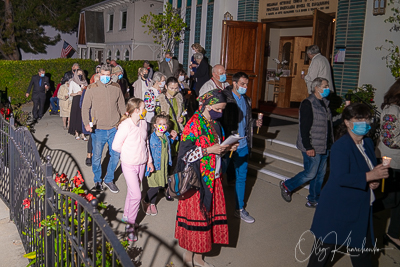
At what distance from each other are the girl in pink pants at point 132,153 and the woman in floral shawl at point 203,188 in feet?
3.60

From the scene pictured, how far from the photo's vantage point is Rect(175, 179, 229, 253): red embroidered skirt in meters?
4.07

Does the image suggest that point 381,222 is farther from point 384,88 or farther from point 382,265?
point 384,88

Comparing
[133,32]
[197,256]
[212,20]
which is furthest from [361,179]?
[133,32]

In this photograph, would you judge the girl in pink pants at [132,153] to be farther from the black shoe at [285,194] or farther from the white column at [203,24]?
the white column at [203,24]

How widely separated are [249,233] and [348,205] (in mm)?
2159

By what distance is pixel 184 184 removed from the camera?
4.02 metres

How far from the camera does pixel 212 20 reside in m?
13.5

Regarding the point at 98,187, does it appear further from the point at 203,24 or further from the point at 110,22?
the point at 110,22

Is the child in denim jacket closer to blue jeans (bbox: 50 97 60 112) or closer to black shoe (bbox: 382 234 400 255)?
black shoe (bbox: 382 234 400 255)

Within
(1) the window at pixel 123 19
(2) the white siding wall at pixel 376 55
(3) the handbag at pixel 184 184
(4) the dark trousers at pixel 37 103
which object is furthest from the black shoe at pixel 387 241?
(1) the window at pixel 123 19

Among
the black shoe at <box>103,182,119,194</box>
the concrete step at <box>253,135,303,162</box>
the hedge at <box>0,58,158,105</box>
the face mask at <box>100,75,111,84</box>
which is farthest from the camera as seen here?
the hedge at <box>0,58,158,105</box>

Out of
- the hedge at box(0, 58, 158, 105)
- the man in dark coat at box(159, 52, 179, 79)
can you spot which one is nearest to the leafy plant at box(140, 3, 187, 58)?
the hedge at box(0, 58, 158, 105)

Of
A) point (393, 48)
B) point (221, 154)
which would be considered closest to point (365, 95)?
point (393, 48)

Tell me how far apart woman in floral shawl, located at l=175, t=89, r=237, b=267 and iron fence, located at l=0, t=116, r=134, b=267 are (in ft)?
2.69
